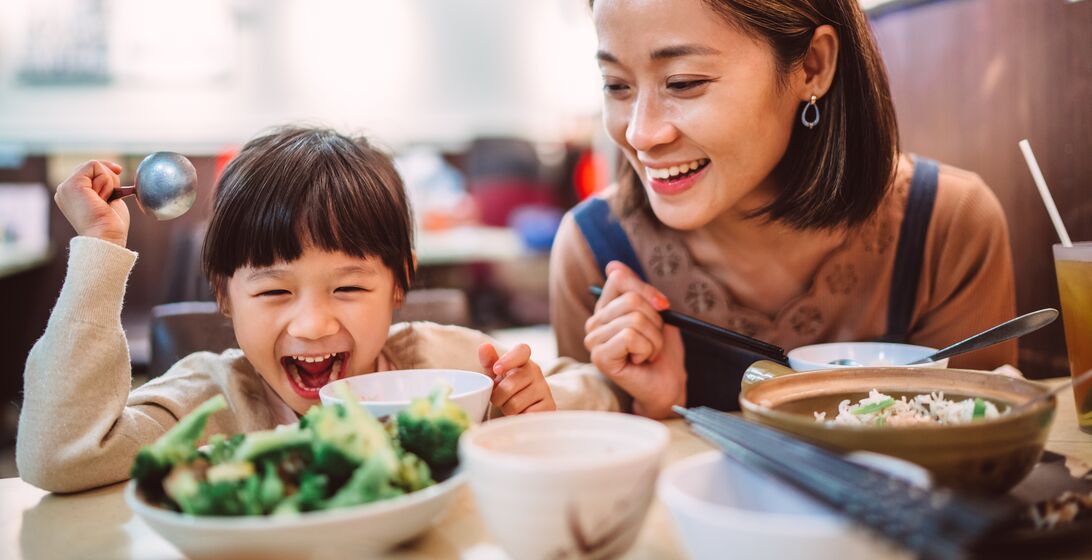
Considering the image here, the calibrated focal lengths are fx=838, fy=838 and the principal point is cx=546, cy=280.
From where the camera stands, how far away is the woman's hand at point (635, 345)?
4.47 ft

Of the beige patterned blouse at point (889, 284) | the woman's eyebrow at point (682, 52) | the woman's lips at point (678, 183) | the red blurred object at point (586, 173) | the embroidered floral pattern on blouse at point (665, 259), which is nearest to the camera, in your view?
the woman's eyebrow at point (682, 52)

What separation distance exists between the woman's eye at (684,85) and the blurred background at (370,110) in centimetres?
81

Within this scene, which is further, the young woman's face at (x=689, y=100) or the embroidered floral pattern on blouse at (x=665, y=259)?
the embroidered floral pattern on blouse at (x=665, y=259)

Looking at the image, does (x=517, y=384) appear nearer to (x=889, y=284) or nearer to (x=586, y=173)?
(x=889, y=284)

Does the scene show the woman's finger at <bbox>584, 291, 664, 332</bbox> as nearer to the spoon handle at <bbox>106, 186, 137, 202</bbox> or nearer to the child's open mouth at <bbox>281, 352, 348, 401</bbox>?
the child's open mouth at <bbox>281, 352, 348, 401</bbox>

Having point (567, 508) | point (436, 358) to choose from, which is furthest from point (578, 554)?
point (436, 358)

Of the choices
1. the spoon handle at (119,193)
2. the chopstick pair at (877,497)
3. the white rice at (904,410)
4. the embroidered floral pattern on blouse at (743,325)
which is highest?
the spoon handle at (119,193)

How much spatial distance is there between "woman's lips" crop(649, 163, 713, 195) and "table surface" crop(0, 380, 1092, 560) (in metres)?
0.53

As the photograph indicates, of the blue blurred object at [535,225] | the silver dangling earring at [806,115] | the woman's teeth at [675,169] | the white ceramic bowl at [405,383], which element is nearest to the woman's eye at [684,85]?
the woman's teeth at [675,169]

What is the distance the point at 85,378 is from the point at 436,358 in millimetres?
606

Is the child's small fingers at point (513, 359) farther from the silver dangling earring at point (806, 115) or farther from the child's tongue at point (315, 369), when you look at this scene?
the silver dangling earring at point (806, 115)

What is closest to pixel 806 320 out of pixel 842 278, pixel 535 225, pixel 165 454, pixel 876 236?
pixel 842 278

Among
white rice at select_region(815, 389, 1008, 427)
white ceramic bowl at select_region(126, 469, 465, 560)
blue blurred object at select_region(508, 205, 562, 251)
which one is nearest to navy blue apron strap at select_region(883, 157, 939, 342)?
white rice at select_region(815, 389, 1008, 427)

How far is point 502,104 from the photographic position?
7508 millimetres
